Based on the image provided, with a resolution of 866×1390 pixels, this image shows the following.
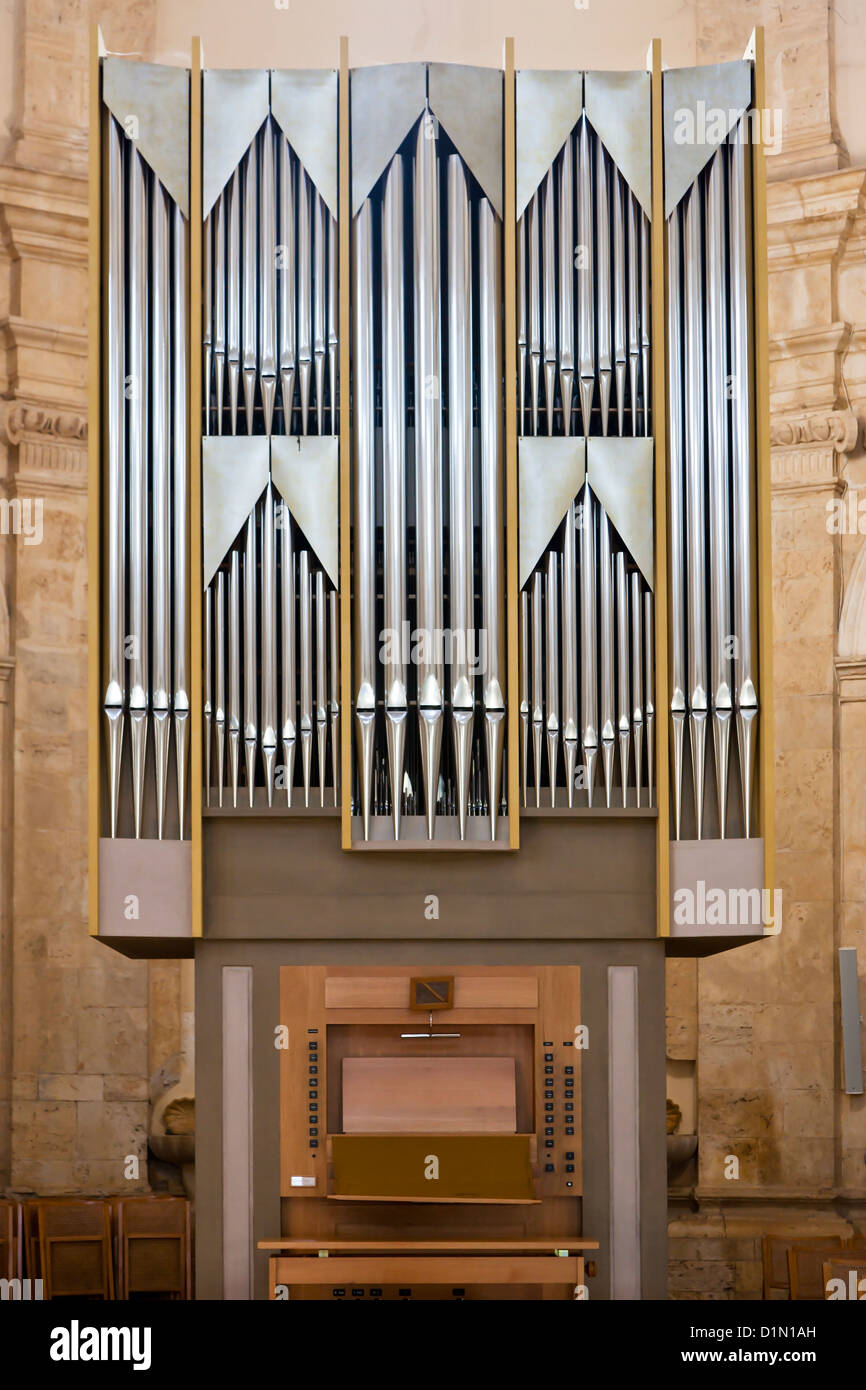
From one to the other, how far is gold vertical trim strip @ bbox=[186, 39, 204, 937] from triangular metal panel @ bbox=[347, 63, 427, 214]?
769 mm

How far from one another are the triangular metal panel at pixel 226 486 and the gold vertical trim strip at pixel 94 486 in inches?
20.6

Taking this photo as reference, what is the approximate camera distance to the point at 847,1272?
371 inches

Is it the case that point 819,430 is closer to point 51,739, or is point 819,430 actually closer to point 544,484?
point 544,484

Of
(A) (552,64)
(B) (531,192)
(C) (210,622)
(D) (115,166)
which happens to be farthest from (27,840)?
(A) (552,64)

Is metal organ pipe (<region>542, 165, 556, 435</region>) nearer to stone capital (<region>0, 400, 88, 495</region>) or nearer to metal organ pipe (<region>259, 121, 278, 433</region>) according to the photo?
metal organ pipe (<region>259, 121, 278, 433</region>)

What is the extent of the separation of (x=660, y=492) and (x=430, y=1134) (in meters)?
3.23

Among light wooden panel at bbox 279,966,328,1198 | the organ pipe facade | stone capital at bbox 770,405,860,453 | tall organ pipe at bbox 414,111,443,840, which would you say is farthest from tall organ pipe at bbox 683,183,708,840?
stone capital at bbox 770,405,860,453

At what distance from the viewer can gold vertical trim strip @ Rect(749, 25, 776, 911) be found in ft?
26.2

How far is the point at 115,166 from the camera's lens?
8.33 metres

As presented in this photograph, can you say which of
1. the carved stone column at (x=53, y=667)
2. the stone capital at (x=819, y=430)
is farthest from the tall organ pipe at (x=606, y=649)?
the carved stone column at (x=53, y=667)

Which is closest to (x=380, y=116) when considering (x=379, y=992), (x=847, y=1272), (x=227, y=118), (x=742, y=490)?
(x=227, y=118)

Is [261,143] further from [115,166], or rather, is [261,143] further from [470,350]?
[470,350]
